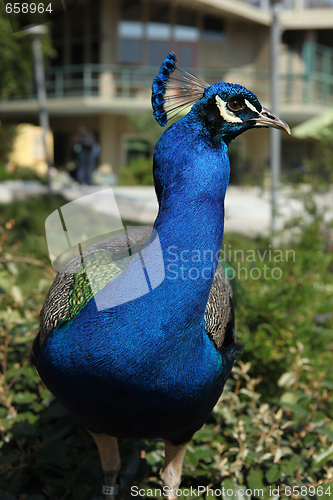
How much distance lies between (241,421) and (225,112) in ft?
4.79

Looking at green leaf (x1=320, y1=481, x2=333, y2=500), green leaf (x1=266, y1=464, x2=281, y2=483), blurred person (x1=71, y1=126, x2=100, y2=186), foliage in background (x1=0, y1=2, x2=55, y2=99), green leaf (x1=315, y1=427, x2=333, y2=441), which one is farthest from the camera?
blurred person (x1=71, y1=126, x2=100, y2=186)

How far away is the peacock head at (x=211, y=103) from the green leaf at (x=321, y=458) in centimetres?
155

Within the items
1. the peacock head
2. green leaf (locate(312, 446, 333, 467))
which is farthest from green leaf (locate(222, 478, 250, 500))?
the peacock head

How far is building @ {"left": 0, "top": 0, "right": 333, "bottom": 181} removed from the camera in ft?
58.5

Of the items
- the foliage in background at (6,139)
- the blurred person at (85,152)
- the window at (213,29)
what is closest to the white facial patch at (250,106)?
the blurred person at (85,152)

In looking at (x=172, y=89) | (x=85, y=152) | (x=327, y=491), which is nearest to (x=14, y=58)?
(x=85, y=152)

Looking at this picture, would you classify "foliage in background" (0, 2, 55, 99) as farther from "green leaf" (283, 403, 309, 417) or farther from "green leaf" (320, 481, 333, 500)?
"green leaf" (320, 481, 333, 500)

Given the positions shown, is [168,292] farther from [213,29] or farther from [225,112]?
[213,29]

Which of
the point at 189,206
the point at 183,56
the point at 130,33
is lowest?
the point at 189,206

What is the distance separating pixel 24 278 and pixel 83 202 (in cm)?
340

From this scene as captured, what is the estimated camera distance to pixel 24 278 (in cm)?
470

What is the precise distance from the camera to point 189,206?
133 cm

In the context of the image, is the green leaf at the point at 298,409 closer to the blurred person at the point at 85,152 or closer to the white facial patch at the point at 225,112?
the white facial patch at the point at 225,112

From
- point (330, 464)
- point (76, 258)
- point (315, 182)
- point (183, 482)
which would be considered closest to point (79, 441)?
point (183, 482)
